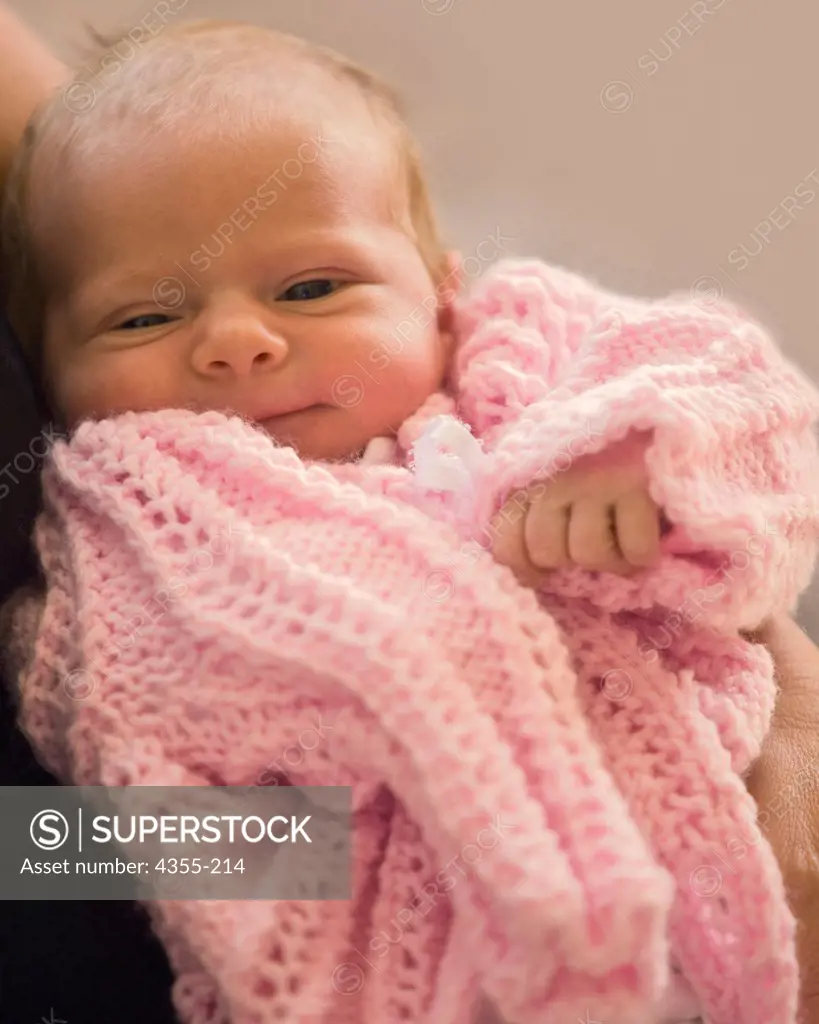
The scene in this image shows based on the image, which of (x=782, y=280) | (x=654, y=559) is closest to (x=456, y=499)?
(x=654, y=559)

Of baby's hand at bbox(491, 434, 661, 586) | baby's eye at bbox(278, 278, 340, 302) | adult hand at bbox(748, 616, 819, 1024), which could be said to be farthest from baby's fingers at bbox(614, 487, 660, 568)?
baby's eye at bbox(278, 278, 340, 302)

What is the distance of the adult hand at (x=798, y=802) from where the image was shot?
61 cm

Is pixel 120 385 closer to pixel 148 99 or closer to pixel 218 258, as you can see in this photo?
pixel 218 258

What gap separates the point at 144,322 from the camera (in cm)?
75

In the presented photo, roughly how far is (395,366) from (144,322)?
0.20 meters

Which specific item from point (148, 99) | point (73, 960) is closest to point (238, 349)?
point (148, 99)

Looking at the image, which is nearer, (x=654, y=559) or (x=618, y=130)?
(x=654, y=559)

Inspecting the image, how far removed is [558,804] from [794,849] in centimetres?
22

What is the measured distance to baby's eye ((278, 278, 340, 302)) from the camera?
75cm

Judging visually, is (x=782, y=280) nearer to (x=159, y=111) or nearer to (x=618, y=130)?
(x=618, y=130)

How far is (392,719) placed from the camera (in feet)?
1.71

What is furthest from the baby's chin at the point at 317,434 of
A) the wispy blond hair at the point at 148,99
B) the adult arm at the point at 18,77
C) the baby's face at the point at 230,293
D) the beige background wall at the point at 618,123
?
the beige background wall at the point at 618,123

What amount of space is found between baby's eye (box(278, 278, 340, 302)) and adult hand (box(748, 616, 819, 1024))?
1.52ft

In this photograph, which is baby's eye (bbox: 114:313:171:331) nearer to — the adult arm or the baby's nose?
the baby's nose
